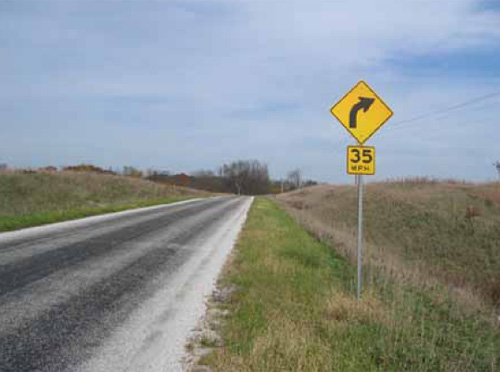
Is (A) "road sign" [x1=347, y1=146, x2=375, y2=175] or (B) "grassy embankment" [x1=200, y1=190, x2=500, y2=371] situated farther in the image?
(A) "road sign" [x1=347, y1=146, x2=375, y2=175]

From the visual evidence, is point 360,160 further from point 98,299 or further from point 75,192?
point 75,192

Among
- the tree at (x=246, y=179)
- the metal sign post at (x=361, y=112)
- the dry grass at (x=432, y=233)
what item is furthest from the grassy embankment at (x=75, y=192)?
the tree at (x=246, y=179)

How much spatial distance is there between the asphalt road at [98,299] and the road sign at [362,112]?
3.56 metres

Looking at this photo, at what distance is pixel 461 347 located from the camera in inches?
183

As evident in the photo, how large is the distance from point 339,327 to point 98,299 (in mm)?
3404

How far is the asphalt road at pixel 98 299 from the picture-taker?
12.9ft

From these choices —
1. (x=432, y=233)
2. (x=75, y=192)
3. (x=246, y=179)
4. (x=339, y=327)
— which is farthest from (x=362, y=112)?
(x=246, y=179)

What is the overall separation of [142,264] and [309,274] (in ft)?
11.3

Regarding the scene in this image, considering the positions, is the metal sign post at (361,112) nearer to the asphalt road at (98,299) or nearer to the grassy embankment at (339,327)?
the grassy embankment at (339,327)

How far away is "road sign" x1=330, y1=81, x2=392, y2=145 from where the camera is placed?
6.20 metres

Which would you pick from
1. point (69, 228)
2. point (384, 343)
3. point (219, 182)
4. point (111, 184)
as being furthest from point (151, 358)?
point (219, 182)

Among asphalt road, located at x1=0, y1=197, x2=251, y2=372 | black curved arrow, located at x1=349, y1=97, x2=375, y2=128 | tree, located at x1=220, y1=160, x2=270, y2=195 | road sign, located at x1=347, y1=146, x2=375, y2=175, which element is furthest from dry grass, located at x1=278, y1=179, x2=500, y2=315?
tree, located at x1=220, y1=160, x2=270, y2=195

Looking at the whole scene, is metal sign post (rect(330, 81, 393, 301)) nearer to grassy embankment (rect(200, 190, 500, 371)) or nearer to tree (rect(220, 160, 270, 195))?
grassy embankment (rect(200, 190, 500, 371))

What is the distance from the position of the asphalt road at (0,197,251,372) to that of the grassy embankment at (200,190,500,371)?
666 millimetres
